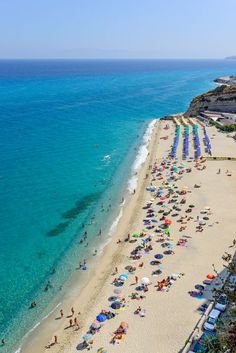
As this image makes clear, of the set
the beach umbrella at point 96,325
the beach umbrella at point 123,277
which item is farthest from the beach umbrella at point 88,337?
the beach umbrella at point 123,277

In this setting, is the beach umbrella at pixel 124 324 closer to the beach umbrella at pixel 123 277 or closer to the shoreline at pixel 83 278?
the shoreline at pixel 83 278

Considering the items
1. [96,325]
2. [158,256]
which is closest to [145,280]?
[158,256]

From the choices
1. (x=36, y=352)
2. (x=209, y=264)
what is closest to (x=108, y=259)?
(x=209, y=264)

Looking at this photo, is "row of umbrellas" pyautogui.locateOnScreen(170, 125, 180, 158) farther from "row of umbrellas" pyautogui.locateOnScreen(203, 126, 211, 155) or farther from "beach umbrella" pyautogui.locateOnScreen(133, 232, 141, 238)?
"beach umbrella" pyautogui.locateOnScreen(133, 232, 141, 238)

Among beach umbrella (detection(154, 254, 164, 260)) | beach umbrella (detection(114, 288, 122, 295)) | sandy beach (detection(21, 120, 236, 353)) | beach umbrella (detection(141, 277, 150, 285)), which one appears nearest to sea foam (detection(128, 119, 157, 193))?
sandy beach (detection(21, 120, 236, 353))

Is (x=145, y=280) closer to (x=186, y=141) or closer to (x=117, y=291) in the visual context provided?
(x=117, y=291)
